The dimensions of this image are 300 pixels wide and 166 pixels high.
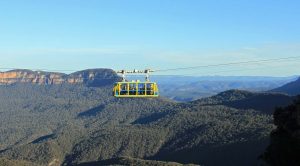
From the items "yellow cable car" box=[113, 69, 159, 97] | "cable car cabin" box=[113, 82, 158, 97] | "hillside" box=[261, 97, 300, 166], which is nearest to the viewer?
"hillside" box=[261, 97, 300, 166]

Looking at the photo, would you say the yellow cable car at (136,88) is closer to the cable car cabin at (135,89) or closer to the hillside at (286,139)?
the cable car cabin at (135,89)

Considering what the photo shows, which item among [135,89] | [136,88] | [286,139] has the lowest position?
[286,139]

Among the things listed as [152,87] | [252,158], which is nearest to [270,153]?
[152,87]

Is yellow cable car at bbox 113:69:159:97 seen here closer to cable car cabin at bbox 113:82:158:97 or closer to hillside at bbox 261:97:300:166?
cable car cabin at bbox 113:82:158:97

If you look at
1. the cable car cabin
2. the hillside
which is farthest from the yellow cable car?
the hillside

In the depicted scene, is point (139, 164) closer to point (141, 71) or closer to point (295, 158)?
point (141, 71)

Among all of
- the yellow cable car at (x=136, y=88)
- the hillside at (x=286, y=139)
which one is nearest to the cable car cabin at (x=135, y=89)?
the yellow cable car at (x=136, y=88)

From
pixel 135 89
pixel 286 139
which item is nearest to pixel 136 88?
pixel 135 89

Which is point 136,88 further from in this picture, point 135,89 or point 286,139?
point 286,139
